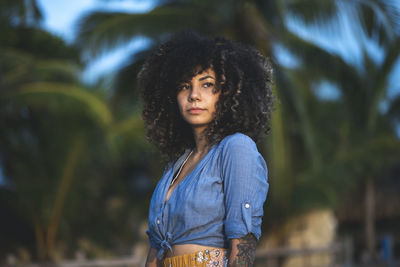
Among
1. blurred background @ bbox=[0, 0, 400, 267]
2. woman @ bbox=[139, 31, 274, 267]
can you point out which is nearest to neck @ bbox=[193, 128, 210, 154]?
woman @ bbox=[139, 31, 274, 267]

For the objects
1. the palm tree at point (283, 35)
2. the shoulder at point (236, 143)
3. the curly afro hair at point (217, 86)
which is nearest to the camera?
the shoulder at point (236, 143)

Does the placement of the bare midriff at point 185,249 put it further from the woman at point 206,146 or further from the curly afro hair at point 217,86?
the curly afro hair at point 217,86

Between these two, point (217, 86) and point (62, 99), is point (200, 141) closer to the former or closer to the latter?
point (217, 86)

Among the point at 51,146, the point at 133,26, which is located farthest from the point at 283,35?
the point at 51,146

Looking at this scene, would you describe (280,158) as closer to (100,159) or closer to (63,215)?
(100,159)

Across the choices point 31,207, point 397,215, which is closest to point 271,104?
point 31,207

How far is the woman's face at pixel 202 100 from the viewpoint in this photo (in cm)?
219

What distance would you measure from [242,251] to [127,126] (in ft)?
30.7

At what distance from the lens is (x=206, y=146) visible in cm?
223

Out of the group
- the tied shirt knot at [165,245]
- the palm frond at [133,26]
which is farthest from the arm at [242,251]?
the palm frond at [133,26]

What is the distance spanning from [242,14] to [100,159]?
3.48 meters

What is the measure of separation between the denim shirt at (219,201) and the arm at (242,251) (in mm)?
20

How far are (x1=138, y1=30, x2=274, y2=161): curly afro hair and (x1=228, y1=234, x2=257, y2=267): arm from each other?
15.7 inches

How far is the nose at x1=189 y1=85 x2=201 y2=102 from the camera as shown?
2188 mm
